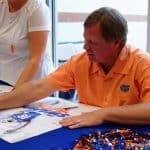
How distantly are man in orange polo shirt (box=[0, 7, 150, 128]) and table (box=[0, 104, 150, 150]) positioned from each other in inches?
1.2

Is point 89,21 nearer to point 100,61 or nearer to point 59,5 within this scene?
point 100,61

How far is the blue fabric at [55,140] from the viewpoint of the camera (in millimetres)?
1153

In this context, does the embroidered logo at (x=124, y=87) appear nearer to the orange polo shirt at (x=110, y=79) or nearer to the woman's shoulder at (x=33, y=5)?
the orange polo shirt at (x=110, y=79)

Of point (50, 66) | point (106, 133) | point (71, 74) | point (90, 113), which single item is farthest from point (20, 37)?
point (106, 133)

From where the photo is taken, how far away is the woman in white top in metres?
1.96

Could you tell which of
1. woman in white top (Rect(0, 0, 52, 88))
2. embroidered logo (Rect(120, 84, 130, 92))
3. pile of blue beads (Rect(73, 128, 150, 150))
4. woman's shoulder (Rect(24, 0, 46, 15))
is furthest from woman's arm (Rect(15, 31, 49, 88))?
pile of blue beads (Rect(73, 128, 150, 150))

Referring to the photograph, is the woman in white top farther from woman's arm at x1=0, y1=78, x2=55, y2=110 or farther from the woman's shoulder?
woman's arm at x1=0, y1=78, x2=55, y2=110

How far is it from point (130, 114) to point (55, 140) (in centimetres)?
35

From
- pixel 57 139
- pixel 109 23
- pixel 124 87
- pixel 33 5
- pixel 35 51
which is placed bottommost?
pixel 57 139

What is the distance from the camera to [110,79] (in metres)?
1.61

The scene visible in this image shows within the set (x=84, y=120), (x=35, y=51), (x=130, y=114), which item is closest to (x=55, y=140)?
(x=84, y=120)

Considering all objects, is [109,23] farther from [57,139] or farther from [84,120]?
[57,139]

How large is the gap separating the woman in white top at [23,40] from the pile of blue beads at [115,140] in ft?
2.49

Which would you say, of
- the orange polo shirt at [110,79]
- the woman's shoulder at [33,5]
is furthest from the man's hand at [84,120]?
the woman's shoulder at [33,5]
